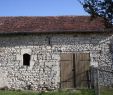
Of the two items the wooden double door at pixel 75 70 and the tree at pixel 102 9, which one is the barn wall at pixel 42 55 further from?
the tree at pixel 102 9

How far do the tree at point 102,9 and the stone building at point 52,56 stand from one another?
5125 millimetres

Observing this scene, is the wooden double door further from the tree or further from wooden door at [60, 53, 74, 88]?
the tree

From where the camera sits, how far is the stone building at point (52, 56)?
17797 mm

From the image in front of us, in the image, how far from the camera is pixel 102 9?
40.5ft

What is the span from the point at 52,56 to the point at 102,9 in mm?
6269

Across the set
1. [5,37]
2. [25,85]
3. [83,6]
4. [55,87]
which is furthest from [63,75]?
[83,6]

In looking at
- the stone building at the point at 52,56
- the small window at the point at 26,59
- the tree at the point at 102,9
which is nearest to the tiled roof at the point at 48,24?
the stone building at the point at 52,56

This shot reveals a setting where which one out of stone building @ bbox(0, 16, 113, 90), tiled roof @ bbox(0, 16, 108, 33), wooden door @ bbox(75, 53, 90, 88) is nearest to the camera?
wooden door @ bbox(75, 53, 90, 88)

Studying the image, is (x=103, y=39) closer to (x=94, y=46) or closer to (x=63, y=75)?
(x=94, y=46)

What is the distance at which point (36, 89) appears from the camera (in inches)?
700

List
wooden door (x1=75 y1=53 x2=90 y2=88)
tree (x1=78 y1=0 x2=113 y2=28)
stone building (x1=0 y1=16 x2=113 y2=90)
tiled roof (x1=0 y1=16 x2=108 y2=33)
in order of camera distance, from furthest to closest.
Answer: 1. tiled roof (x1=0 y1=16 x2=108 y2=33)
2. stone building (x1=0 y1=16 x2=113 y2=90)
3. wooden door (x1=75 y1=53 x2=90 y2=88)
4. tree (x1=78 y1=0 x2=113 y2=28)

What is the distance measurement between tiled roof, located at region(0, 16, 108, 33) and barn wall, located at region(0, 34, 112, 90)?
0.38 metres

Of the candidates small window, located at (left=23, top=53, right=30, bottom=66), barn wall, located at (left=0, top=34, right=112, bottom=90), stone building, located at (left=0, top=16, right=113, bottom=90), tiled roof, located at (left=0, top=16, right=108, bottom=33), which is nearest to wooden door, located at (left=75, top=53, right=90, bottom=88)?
stone building, located at (left=0, top=16, right=113, bottom=90)

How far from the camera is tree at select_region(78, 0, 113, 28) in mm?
12106
